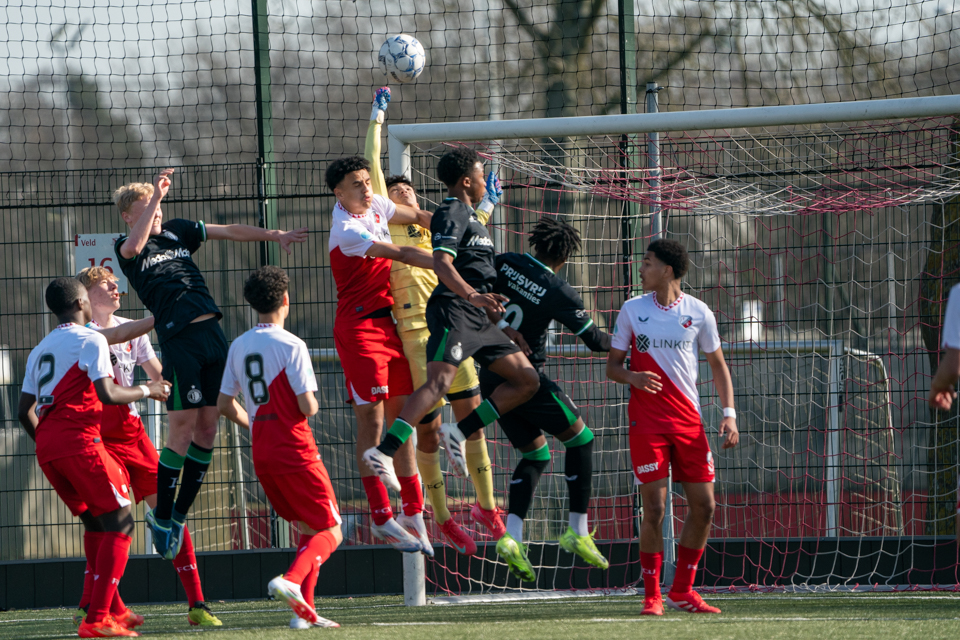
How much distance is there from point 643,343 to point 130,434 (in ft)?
10.6

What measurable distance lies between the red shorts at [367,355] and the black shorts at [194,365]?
731mm

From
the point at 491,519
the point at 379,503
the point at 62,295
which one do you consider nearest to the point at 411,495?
the point at 379,503

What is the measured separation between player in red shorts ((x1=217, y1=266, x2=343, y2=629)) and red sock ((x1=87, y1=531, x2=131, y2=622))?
3.16ft

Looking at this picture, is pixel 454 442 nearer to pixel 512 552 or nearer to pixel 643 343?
pixel 512 552

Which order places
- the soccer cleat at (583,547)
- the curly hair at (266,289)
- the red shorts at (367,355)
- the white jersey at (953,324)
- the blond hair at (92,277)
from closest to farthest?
the white jersey at (953,324) → the curly hair at (266,289) → the soccer cleat at (583,547) → the red shorts at (367,355) → the blond hair at (92,277)

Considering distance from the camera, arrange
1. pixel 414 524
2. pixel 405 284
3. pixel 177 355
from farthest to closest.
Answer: pixel 405 284
pixel 414 524
pixel 177 355

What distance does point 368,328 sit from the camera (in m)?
6.18

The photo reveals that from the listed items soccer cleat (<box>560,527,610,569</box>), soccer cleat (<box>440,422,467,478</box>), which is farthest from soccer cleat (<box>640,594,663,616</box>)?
soccer cleat (<box>440,422,467,478</box>)

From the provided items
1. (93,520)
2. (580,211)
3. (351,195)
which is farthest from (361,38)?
(93,520)

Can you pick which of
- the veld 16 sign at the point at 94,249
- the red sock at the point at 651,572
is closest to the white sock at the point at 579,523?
the red sock at the point at 651,572

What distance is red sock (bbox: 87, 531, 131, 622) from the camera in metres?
5.43

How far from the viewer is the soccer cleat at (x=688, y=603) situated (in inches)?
230

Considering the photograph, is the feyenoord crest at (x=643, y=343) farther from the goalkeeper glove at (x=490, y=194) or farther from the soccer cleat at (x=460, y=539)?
the soccer cleat at (x=460, y=539)

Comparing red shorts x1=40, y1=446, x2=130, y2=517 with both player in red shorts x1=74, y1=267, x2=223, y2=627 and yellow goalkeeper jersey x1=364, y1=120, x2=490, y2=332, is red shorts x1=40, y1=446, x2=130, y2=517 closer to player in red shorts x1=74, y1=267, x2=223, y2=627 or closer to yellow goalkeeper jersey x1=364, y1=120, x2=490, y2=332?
player in red shorts x1=74, y1=267, x2=223, y2=627
